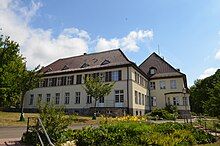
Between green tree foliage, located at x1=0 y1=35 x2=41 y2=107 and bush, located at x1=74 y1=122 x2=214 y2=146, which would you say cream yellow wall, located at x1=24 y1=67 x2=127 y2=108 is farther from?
bush, located at x1=74 y1=122 x2=214 y2=146

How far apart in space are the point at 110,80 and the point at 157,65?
17258mm

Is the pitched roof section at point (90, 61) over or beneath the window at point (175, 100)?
over

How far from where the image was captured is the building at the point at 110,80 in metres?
38.2

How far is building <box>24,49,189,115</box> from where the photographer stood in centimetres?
3825

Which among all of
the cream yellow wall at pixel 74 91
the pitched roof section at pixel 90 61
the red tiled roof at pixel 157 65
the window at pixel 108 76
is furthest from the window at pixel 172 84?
the window at pixel 108 76

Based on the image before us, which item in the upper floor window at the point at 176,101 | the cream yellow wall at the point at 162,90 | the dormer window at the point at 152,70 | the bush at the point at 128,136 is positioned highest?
the dormer window at the point at 152,70

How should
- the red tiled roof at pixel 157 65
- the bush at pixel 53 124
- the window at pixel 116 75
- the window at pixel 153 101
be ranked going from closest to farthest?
the bush at pixel 53 124 → the window at pixel 116 75 → the window at pixel 153 101 → the red tiled roof at pixel 157 65

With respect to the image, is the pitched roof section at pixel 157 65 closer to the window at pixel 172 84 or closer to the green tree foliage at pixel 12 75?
the window at pixel 172 84

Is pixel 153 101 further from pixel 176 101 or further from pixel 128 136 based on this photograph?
pixel 128 136

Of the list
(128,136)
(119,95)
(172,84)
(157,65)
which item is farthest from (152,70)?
(128,136)

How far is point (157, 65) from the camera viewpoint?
5331 cm

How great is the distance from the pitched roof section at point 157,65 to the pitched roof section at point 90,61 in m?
12.3

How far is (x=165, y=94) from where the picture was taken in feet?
163

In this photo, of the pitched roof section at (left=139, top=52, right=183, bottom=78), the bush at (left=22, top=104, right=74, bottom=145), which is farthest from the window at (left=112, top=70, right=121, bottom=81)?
the bush at (left=22, top=104, right=74, bottom=145)
